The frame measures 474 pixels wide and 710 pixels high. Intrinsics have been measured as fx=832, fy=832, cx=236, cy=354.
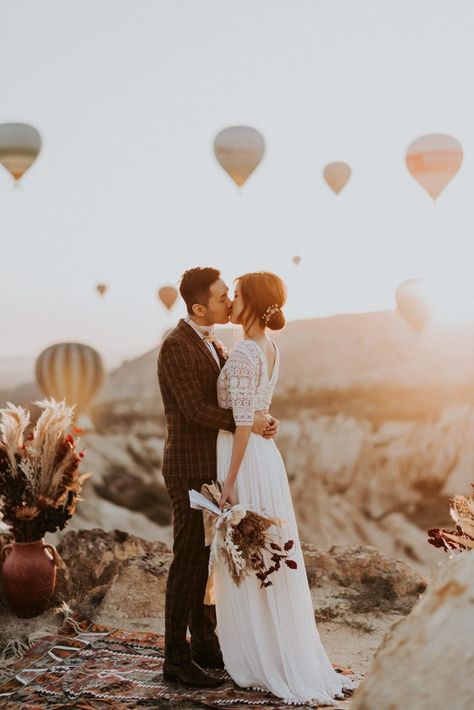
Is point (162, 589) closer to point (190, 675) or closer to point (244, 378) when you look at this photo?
point (190, 675)

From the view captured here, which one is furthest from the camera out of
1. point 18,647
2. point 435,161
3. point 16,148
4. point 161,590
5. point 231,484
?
point 16,148

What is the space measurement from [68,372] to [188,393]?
63.4 feet

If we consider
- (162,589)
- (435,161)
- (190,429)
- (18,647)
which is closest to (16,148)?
(435,161)

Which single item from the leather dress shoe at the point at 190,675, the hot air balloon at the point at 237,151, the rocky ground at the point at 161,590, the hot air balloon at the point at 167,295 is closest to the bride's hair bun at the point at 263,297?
the rocky ground at the point at 161,590

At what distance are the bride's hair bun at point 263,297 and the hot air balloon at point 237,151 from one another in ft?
46.8

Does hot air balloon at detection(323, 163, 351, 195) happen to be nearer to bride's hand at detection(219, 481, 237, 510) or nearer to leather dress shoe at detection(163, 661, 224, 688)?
bride's hand at detection(219, 481, 237, 510)

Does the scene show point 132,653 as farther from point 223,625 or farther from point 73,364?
point 73,364

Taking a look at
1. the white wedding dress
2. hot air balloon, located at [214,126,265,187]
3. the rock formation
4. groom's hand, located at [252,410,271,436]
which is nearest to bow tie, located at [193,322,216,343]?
the white wedding dress

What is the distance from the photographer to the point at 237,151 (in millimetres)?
18281

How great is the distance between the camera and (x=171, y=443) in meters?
4.82

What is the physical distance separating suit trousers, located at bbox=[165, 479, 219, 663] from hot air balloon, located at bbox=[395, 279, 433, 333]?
63.1 feet

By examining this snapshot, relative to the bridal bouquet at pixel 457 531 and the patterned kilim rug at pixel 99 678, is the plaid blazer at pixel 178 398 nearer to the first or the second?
the patterned kilim rug at pixel 99 678

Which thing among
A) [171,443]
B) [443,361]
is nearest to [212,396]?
Answer: [171,443]

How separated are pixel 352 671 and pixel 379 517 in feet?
57.9
